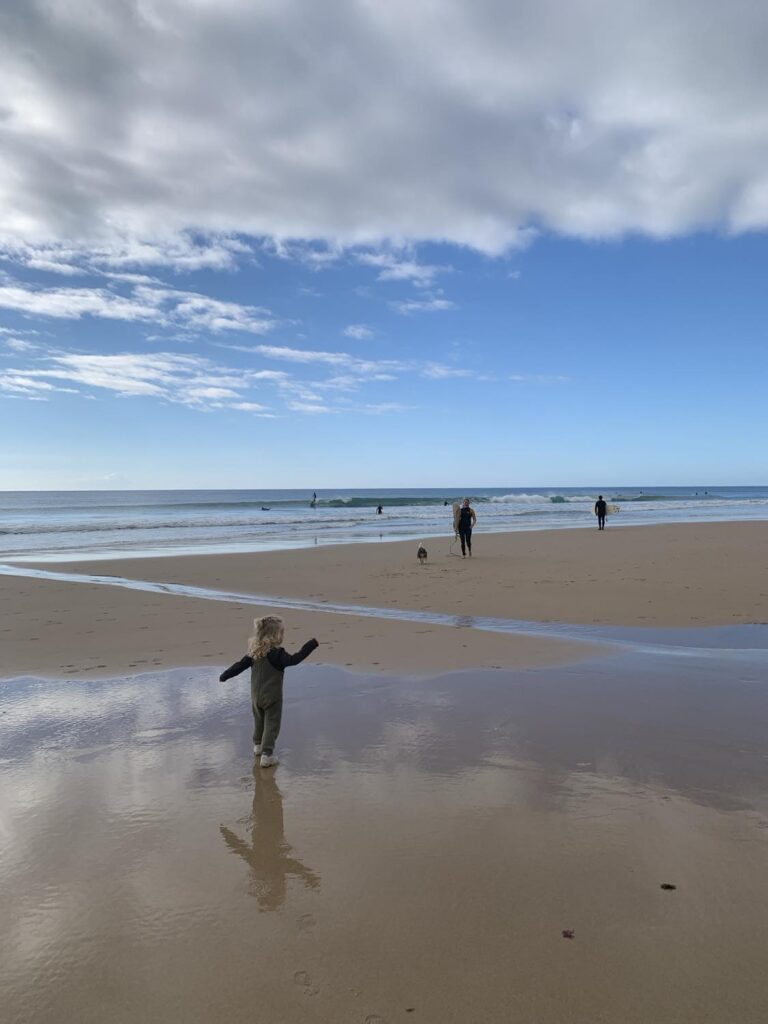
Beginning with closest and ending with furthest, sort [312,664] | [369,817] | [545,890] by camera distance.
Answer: [545,890] < [369,817] < [312,664]

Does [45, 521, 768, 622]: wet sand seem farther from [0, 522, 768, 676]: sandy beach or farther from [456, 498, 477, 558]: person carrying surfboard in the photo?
[456, 498, 477, 558]: person carrying surfboard

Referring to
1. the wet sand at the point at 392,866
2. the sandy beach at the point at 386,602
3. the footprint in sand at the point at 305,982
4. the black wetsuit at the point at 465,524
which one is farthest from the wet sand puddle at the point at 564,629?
the black wetsuit at the point at 465,524

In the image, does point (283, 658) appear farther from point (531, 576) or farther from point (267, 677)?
point (531, 576)

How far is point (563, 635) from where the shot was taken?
959 cm

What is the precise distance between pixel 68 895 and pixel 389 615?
8.58 meters

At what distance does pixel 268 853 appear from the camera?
3646 mm

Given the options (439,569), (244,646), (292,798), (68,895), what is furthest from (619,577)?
(68,895)

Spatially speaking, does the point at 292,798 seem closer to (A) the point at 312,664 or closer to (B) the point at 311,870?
(B) the point at 311,870

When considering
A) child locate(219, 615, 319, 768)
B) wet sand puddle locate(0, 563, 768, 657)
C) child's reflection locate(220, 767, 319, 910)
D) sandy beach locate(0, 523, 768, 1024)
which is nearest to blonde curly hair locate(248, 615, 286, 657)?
child locate(219, 615, 319, 768)

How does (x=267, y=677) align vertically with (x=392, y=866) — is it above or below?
above

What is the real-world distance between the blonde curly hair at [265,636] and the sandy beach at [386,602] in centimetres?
261

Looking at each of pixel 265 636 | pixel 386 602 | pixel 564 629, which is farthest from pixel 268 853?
pixel 386 602

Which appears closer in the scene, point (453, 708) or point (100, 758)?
point (100, 758)

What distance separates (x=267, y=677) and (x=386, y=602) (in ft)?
26.5
